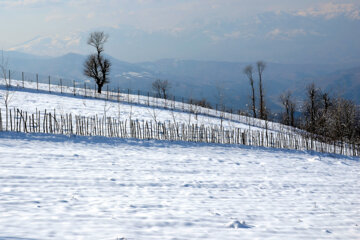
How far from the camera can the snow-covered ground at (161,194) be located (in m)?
5.14

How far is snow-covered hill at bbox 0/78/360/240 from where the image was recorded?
5.15 m

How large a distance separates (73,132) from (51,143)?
99.3 inches

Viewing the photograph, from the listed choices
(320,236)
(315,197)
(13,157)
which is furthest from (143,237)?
(13,157)

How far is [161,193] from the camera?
7.16m

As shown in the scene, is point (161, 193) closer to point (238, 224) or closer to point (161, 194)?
point (161, 194)

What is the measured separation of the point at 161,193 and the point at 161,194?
8cm

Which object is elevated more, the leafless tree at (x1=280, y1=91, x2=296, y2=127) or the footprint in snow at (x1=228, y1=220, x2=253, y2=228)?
the leafless tree at (x1=280, y1=91, x2=296, y2=127)

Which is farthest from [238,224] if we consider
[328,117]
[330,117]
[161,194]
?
[328,117]

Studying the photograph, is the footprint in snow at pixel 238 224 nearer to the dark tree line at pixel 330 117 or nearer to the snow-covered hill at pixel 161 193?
the snow-covered hill at pixel 161 193

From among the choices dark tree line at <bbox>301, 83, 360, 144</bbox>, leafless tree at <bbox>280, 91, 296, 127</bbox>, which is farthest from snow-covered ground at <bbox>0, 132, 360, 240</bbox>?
leafless tree at <bbox>280, 91, 296, 127</bbox>

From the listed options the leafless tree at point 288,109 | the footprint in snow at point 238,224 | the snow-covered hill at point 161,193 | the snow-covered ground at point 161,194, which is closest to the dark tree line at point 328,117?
the leafless tree at point 288,109

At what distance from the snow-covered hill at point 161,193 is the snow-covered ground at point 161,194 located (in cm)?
2

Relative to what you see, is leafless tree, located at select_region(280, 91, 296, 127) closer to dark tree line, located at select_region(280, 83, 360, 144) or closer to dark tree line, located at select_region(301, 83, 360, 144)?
dark tree line, located at select_region(280, 83, 360, 144)

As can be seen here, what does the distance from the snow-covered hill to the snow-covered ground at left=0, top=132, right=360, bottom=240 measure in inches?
0.9
